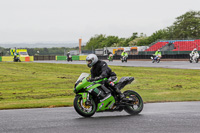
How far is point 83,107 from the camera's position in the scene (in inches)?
358

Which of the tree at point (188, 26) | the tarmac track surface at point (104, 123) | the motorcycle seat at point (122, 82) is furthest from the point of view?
the tree at point (188, 26)

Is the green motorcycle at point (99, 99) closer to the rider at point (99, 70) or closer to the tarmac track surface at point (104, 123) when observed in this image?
the rider at point (99, 70)

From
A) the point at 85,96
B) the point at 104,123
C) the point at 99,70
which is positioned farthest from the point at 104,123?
the point at 99,70

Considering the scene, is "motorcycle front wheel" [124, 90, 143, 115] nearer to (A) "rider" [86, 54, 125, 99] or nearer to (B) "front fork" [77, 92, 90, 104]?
(A) "rider" [86, 54, 125, 99]

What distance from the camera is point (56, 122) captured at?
8.28 meters

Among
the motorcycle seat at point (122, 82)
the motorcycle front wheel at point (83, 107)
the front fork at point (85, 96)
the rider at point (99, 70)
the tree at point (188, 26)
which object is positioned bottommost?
the motorcycle front wheel at point (83, 107)

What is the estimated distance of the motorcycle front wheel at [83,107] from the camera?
8.96m

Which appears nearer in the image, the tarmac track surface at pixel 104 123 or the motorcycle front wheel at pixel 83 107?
the tarmac track surface at pixel 104 123

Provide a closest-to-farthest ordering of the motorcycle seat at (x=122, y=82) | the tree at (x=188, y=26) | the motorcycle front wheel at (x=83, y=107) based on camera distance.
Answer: the motorcycle front wheel at (x=83, y=107), the motorcycle seat at (x=122, y=82), the tree at (x=188, y=26)

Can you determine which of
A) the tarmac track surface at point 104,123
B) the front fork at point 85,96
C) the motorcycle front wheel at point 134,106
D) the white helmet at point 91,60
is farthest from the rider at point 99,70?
the tarmac track surface at point 104,123

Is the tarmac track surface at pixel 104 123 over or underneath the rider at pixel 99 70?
underneath

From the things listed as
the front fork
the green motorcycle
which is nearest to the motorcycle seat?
the green motorcycle

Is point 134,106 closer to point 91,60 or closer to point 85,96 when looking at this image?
point 85,96

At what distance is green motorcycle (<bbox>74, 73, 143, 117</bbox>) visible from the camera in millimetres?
9039
